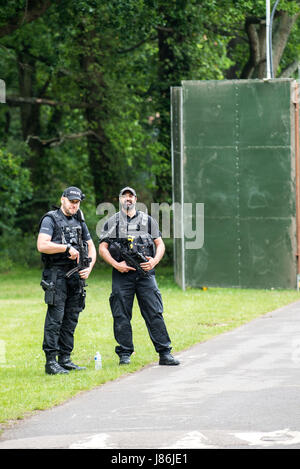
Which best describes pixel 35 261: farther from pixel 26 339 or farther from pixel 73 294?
pixel 73 294

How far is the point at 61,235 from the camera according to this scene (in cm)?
978

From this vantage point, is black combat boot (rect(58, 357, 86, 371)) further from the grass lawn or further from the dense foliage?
the dense foliage

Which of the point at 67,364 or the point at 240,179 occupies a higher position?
the point at 240,179

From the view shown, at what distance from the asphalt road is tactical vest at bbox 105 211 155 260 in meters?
1.32

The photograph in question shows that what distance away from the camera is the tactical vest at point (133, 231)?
10344 millimetres

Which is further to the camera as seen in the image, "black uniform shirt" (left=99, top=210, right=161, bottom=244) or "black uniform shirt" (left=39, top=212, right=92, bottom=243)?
"black uniform shirt" (left=99, top=210, right=161, bottom=244)

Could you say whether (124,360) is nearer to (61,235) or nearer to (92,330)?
Result: (61,235)

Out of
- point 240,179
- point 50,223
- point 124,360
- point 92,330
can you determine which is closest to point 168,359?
point 124,360

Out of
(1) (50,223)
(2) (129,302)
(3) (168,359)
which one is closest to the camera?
(1) (50,223)

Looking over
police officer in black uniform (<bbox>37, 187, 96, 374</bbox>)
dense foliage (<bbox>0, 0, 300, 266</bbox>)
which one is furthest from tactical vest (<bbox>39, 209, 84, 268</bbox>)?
dense foliage (<bbox>0, 0, 300, 266</bbox>)

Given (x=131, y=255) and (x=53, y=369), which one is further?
(x=131, y=255)

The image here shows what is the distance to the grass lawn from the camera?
8961mm

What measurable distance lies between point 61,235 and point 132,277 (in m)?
1.07

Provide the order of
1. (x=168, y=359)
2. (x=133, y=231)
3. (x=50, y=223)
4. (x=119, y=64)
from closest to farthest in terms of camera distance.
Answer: (x=50, y=223), (x=168, y=359), (x=133, y=231), (x=119, y=64)
